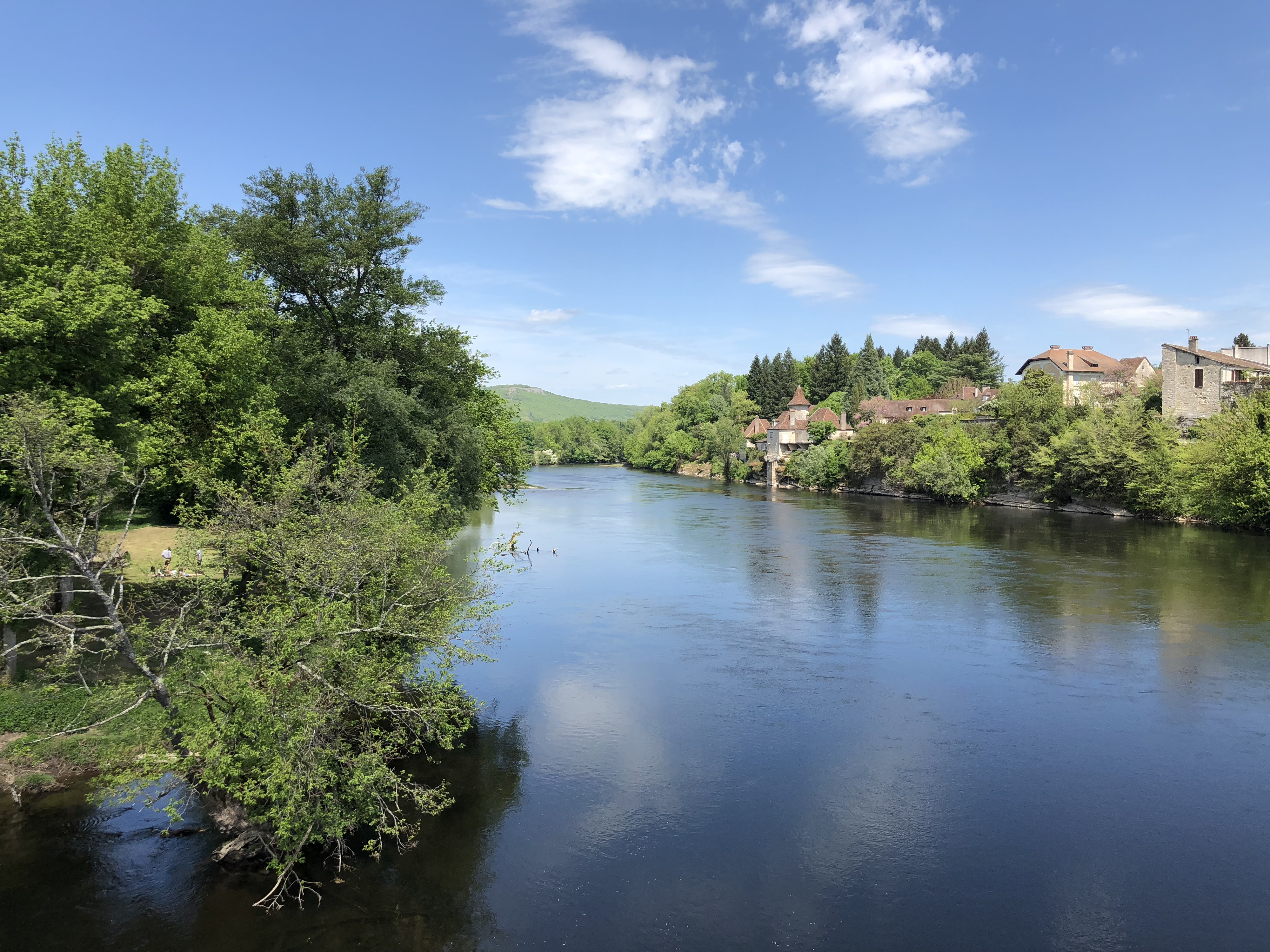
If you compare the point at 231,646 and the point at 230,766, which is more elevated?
the point at 231,646

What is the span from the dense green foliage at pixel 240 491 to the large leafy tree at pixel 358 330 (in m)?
0.09

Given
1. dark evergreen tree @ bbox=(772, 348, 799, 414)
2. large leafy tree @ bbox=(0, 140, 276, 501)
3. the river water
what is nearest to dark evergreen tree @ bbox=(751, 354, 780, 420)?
dark evergreen tree @ bbox=(772, 348, 799, 414)

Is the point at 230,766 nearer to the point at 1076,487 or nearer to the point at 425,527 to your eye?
the point at 425,527

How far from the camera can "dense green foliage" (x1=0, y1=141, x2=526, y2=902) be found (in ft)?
Result: 36.8

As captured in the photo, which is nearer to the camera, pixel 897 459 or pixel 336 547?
pixel 336 547

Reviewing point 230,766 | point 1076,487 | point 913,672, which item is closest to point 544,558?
point 913,672

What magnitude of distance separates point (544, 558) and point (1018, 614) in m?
21.3

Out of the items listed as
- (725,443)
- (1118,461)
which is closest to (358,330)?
(1118,461)

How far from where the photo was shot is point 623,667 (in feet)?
72.0

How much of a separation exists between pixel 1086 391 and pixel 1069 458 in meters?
10.8

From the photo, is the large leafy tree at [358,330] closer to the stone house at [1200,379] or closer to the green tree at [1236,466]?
the green tree at [1236,466]

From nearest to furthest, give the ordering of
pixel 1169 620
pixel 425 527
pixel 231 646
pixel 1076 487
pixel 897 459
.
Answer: pixel 231 646 → pixel 425 527 → pixel 1169 620 → pixel 1076 487 → pixel 897 459

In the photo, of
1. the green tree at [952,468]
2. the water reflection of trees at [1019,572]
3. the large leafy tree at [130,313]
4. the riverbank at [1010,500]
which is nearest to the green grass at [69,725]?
the large leafy tree at [130,313]

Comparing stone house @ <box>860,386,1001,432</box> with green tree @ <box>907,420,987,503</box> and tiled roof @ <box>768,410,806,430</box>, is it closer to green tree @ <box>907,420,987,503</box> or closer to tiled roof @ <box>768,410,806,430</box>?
tiled roof @ <box>768,410,806,430</box>
